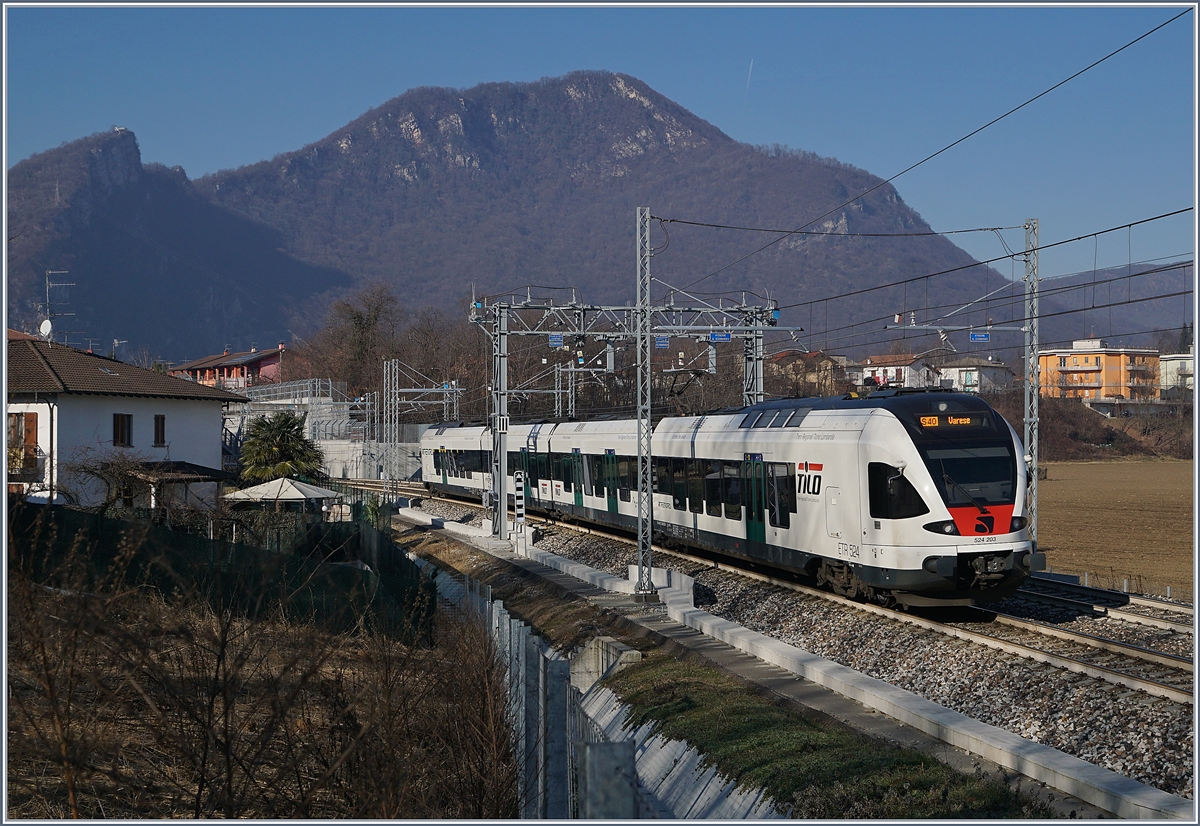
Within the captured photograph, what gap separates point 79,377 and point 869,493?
28492mm

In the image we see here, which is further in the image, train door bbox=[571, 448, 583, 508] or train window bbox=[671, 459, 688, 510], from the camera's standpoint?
train door bbox=[571, 448, 583, 508]

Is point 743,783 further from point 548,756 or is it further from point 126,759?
point 126,759

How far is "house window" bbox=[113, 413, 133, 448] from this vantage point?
35906 millimetres

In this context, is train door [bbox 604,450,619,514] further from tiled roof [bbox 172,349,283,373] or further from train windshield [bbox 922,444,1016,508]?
tiled roof [bbox 172,349,283,373]

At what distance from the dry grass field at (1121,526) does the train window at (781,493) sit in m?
6.87

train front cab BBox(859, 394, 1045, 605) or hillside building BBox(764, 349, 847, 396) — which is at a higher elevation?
hillside building BBox(764, 349, 847, 396)

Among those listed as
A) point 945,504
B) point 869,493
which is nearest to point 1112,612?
point 945,504

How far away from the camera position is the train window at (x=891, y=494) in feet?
52.7

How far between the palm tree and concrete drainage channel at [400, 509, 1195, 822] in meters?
26.1

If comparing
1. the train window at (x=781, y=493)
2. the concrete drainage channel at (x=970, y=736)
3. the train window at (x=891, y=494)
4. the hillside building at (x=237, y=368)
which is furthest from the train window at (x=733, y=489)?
the hillside building at (x=237, y=368)

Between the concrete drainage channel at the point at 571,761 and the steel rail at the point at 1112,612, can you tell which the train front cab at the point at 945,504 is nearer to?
the steel rail at the point at 1112,612

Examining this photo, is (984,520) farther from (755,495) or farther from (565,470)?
(565,470)

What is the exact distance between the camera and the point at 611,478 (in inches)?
1215

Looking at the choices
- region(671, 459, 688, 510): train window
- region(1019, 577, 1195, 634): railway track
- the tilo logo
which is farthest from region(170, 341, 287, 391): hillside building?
region(1019, 577, 1195, 634): railway track
